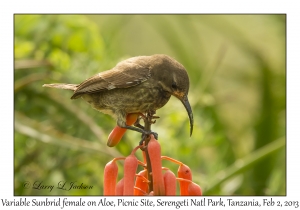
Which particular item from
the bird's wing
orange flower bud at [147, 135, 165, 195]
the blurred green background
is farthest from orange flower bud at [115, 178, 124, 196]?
the blurred green background

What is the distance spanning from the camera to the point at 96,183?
524 centimetres

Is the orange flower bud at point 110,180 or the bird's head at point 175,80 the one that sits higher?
the bird's head at point 175,80

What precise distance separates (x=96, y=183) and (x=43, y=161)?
575 mm

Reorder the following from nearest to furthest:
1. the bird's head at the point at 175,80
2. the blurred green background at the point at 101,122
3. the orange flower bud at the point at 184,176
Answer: the orange flower bud at the point at 184,176
the bird's head at the point at 175,80
the blurred green background at the point at 101,122

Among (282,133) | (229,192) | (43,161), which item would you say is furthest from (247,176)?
(43,161)

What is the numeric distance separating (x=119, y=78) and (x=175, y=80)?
52 centimetres

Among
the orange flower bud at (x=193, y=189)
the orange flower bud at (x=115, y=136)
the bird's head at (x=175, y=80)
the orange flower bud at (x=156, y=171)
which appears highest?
the bird's head at (x=175, y=80)

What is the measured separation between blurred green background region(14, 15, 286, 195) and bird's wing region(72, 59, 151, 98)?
91cm

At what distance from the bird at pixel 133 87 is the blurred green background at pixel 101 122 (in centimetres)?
85

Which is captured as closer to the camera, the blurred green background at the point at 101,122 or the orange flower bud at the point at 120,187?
the orange flower bud at the point at 120,187

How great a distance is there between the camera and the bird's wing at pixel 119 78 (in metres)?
3.91

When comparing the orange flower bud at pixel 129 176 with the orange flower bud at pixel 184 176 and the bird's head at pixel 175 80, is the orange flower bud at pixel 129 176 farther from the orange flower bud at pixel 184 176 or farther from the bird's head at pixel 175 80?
the bird's head at pixel 175 80

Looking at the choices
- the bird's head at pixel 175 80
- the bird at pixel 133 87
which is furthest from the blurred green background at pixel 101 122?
the bird's head at pixel 175 80

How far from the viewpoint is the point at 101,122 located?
544 centimetres
